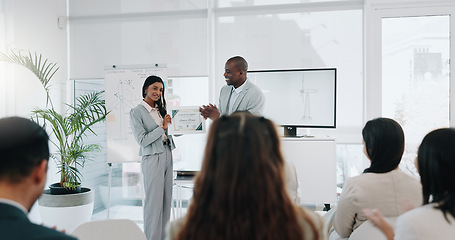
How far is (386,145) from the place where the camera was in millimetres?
1859

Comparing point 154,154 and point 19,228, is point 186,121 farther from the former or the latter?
point 19,228

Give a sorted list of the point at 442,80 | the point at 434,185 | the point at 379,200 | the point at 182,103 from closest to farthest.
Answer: the point at 434,185
the point at 379,200
the point at 442,80
the point at 182,103

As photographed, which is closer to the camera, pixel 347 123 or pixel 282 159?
pixel 282 159

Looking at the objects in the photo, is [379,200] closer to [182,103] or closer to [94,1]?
[182,103]

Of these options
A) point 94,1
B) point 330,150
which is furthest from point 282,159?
point 94,1

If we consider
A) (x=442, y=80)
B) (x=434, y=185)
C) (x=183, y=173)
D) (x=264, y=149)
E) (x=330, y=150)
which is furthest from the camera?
(x=442, y=80)

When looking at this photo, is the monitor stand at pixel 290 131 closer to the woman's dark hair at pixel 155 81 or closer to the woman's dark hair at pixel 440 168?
the woman's dark hair at pixel 155 81

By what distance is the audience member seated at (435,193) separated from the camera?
132 cm

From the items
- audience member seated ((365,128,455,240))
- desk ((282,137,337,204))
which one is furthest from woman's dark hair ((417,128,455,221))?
desk ((282,137,337,204))

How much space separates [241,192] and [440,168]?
32.6 inches

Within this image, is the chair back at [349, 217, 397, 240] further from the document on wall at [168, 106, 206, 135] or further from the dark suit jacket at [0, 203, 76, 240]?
the document on wall at [168, 106, 206, 135]

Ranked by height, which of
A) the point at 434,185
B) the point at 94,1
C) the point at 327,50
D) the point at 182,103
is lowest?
the point at 434,185

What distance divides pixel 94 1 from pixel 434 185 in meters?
4.62

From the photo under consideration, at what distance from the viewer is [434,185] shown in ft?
4.61
